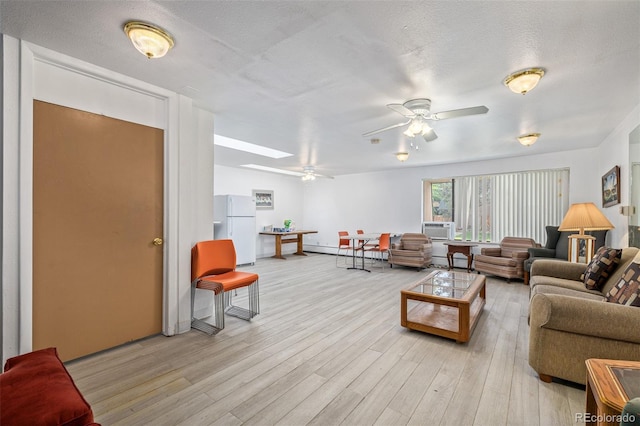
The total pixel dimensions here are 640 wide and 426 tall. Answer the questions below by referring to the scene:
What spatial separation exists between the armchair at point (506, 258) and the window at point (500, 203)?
0.50m

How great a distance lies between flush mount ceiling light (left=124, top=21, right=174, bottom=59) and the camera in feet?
5.88

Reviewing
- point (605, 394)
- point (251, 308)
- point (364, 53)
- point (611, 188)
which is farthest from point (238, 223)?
point (611, 188)

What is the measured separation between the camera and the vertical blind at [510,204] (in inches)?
218

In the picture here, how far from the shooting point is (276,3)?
1593 mm

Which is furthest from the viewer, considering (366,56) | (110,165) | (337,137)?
(337,137)

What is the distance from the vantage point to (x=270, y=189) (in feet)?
27.1

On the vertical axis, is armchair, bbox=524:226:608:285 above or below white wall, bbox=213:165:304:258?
below

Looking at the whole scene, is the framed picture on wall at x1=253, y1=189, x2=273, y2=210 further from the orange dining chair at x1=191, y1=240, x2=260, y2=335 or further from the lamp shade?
the lamp shade

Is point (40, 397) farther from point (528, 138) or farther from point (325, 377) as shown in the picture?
point (528, 138)

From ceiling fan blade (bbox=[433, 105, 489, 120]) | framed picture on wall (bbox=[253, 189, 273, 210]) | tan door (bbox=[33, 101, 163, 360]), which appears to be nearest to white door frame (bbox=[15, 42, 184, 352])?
tan door (bbox=[33, 101, 163, 360])

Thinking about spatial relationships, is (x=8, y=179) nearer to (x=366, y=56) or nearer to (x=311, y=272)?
(x=366, y=56)

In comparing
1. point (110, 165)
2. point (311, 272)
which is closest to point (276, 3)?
point (110, 165)

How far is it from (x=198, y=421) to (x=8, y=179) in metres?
2.09

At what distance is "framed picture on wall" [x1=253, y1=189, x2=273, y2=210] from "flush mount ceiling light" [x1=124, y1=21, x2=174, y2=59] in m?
6.01
